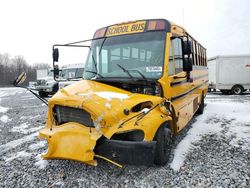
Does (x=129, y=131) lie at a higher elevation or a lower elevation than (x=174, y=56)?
lower

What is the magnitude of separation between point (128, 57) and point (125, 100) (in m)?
1.27

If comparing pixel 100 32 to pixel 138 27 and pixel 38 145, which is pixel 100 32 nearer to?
pixel 138 27

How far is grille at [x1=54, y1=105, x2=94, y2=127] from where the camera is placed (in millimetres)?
4434

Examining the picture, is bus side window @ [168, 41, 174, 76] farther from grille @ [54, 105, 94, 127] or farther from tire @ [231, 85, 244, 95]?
tire @ [231, 85, 244, 95]

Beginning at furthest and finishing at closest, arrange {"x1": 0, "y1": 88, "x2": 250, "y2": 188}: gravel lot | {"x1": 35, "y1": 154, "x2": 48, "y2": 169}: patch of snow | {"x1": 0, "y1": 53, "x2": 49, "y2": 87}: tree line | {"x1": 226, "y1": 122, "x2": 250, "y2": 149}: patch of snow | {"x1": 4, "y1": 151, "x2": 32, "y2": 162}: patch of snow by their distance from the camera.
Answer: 1. {"x1": 0, "y1": 53, "x2": 49, "y2": 87}: tree line
2. {"x1": 226, "y1": 122, "x2": 250, "y2": 149}: patch of snow
3. {"x1": 4, "y1": 151, "x2": 32, "y2": 162}: patch of snow
4. {"x1": 35, "y1": 154, "x2": 48, "y2": 169}: patch of snow
5. {"x1": 0, "y1": 88, "x2": 250, "y2": 188}: gravel lot

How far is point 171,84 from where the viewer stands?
210 inches

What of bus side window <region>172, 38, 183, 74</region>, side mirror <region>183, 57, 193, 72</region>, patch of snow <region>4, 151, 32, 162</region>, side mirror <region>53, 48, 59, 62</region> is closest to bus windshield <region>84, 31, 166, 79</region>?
bus side window <region>172, 38, 183, 74</region>

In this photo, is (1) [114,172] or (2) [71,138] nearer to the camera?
(2) [71,138]

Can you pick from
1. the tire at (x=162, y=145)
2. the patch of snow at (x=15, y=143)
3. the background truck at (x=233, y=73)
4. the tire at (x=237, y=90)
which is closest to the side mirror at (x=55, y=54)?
the patch of snow at (x=15, y=143)

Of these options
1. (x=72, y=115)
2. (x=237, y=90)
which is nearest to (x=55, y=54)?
(x=72, y=115)

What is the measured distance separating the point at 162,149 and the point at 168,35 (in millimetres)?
2186

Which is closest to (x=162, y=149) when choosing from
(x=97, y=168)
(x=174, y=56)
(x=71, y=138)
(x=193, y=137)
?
(x=97, y=168)

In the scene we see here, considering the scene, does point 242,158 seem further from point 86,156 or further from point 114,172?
point 86,156

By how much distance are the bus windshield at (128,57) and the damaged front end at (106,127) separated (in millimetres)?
649
